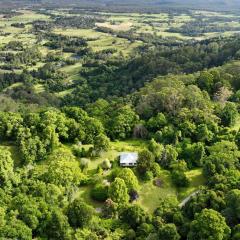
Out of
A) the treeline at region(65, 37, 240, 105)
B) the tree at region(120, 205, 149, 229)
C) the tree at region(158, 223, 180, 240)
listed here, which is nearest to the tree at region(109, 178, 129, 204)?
the tree at region(120, 205, 149, 229)

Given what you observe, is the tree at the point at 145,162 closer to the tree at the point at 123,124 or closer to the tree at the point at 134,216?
the tree at the point at 123,124

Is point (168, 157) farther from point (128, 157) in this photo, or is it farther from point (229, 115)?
point (229, 115)

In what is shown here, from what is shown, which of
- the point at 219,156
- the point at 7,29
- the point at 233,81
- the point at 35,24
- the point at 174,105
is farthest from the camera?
the point at 35,24

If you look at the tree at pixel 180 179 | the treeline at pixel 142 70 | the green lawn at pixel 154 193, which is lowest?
the treeline at pixel 142 70

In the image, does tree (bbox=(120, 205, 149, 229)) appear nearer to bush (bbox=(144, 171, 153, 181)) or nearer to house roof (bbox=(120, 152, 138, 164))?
bush (bbox=(144, 171, 153, 181))

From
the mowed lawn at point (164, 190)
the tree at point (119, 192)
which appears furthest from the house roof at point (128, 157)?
the tree at point (119, 192)

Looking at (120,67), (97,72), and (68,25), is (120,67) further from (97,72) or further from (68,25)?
(68,25)

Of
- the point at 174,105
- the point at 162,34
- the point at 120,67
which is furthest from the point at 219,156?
the point at 162,34
